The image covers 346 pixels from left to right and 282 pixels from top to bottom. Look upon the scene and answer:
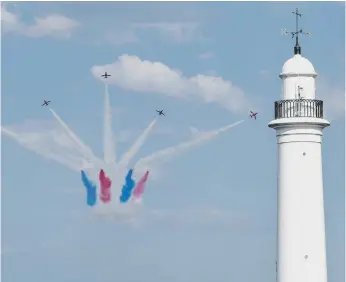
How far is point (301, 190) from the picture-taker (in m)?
82.9

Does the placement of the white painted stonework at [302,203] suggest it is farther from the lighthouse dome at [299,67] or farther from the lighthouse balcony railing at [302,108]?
the lighthouse dome at [299,67]

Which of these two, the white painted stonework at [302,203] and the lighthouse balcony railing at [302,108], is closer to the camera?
the white painted stonework at [302,203]

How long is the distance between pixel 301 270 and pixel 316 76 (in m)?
12.3

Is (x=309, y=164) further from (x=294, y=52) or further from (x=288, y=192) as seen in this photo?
(x=294, y=52)

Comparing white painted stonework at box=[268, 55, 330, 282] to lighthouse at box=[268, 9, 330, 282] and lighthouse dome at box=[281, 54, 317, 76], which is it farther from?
lighthouse dome at box=[281, 54, 317, 76]

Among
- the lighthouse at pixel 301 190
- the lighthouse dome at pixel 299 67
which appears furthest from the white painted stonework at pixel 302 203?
the lighthouse dome at pixel 299 67

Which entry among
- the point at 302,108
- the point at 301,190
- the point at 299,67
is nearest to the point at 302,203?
the point at 301,190

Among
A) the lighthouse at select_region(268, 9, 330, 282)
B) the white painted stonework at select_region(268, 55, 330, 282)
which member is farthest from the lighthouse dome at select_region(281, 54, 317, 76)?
the white painted stonework at select_region(268, 55, 330, 282)

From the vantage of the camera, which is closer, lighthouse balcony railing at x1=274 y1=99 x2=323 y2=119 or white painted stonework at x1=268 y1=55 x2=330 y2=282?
white painted stonework at x1=268 y1=55 x2=330 y2=282

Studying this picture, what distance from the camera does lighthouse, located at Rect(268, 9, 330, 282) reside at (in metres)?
82.8

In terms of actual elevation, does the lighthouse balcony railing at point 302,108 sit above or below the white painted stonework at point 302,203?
above

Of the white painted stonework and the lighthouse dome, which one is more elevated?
the lighthouse dome

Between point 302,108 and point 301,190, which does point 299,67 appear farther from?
point 301,190

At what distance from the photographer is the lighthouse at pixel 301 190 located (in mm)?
82812
